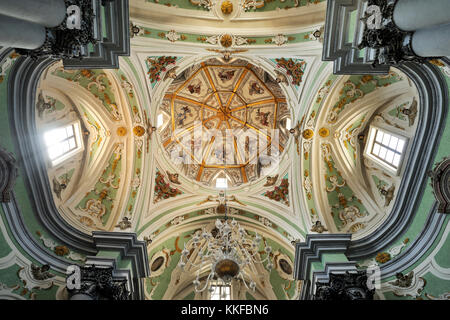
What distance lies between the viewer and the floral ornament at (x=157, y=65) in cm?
1113

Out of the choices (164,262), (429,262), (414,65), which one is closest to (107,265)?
(164,262)

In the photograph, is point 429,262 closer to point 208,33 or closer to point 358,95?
point 358,95

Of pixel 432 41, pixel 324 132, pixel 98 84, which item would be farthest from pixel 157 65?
pixel 432 41

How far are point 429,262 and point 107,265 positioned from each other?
334 inches

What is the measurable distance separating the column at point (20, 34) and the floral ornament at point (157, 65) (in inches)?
219

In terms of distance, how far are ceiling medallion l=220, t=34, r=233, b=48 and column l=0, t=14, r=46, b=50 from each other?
19.0ft

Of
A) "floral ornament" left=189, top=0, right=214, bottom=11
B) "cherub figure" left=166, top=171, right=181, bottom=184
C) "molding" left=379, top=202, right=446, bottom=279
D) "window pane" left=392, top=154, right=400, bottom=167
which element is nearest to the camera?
"molding" left=379, top=202, right=446, bottom=279

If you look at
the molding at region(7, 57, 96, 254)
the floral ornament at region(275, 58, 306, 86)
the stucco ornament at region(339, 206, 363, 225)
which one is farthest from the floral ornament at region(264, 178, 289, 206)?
the molding at region(7, 57, 96, 254)

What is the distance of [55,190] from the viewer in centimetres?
1036

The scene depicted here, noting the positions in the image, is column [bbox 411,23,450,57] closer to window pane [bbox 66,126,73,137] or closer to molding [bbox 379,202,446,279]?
molding [bbox 379,202,446,279]

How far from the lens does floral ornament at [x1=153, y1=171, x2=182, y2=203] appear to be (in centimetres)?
1266

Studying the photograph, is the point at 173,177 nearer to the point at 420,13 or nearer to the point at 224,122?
the point at 224,122

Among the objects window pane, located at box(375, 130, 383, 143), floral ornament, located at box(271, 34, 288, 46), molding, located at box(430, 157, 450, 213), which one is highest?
floral ornament, located at box(271, 34, 288, 46)

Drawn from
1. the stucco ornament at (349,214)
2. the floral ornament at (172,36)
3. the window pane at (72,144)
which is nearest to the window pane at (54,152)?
the window pane at (72,144)
